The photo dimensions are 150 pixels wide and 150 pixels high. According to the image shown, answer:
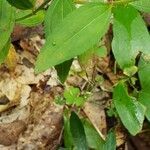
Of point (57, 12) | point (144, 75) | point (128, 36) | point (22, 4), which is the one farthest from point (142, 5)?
point (144, 75)

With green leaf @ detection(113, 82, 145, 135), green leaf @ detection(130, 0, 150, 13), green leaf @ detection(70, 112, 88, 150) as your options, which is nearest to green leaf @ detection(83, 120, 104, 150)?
green leaf @ detection(70, 112, 88, 150)

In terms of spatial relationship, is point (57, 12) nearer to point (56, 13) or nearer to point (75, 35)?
point (56, 13)

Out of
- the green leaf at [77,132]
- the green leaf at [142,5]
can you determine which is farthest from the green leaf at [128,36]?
the green leaf at [77,132]

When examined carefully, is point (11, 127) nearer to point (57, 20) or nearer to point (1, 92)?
point (1, 92)

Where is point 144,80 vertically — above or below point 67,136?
above

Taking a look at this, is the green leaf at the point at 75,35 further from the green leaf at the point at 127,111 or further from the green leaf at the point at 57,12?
the green leaf at the point at 127,111

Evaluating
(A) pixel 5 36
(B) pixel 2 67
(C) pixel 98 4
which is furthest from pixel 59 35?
(B) pixel 2 67
